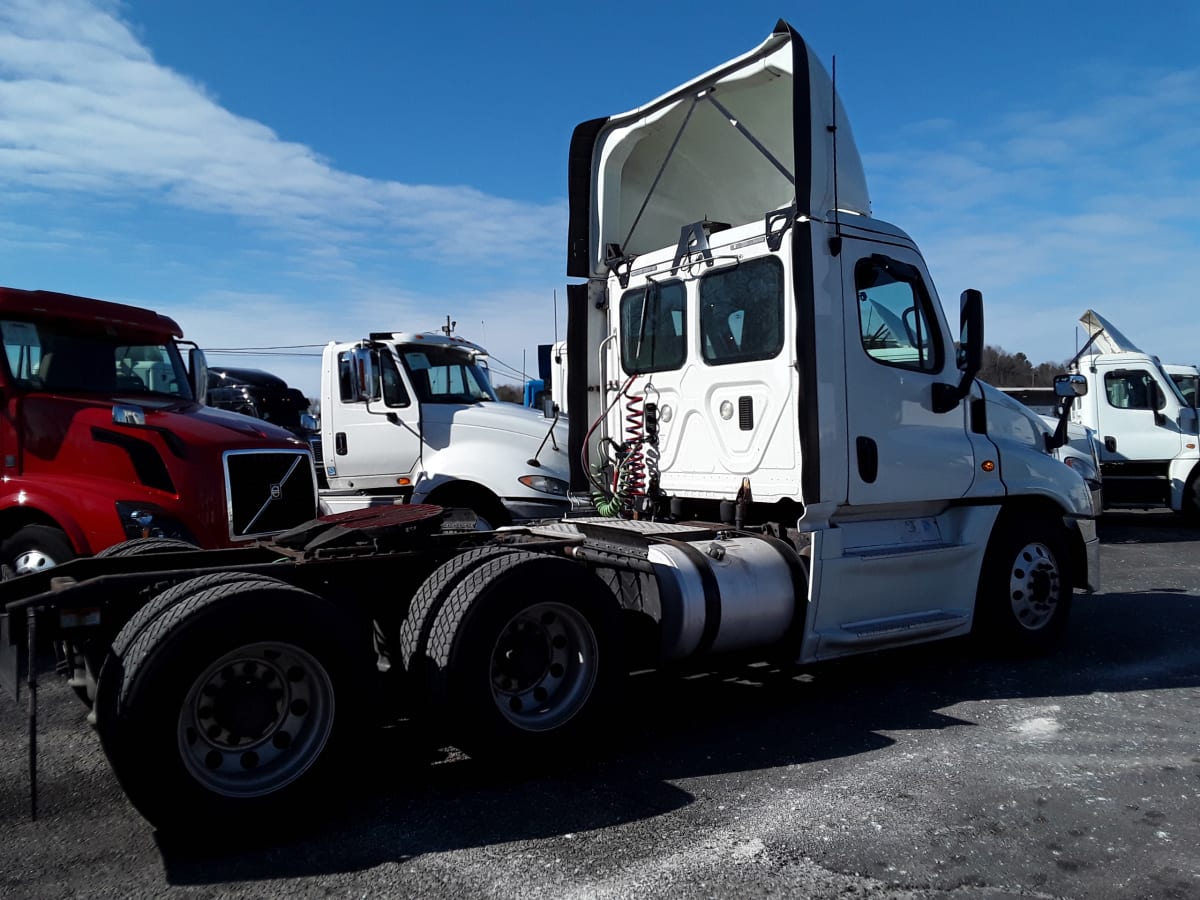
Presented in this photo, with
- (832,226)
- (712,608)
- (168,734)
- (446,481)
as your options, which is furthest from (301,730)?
(446,481)

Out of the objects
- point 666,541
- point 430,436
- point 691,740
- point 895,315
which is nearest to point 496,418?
point 430,436

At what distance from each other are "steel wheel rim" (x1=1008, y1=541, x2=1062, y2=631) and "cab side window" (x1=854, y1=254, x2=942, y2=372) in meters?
1.53

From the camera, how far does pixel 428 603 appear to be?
430 cm

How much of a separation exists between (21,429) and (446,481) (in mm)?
3754

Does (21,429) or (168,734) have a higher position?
(21,429)

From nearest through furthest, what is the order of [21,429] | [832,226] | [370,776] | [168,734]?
1. [168,734]
2. [370,776]
3. [832,226]
4. [21,429]

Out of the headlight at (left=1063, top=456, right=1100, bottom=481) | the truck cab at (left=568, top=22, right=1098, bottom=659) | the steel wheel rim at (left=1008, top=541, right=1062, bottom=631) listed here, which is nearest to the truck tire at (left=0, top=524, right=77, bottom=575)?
the truck cab at (left=568, top=22, right=1098, bottom=659)

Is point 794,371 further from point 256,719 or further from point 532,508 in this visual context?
point 532,508

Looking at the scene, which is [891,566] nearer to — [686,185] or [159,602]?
[686,185]

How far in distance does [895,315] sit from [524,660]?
3332 mm

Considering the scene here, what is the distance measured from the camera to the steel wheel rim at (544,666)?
441 cm

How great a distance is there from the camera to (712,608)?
198 inches

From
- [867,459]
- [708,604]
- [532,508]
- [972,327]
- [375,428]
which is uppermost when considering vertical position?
[972,327]

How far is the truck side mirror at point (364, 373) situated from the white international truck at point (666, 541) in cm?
346
